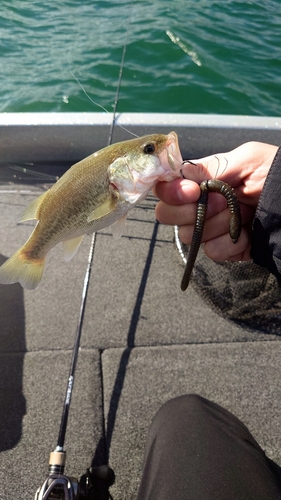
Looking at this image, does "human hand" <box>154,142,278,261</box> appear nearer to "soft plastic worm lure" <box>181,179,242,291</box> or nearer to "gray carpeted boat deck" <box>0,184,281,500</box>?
"soft plastic worm lure" <box>181,179,242,291</box>

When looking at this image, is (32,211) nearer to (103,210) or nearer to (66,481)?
(103,210)

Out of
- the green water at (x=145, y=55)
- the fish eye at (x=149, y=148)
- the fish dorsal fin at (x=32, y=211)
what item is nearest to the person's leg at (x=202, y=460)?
the fish dorsal fin at (x=32, y=211)

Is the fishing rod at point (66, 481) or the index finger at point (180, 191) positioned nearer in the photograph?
the index finger at point (180, 191)

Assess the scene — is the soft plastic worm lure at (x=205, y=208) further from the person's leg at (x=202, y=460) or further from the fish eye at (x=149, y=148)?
the person's leg at (x=202, y=460)

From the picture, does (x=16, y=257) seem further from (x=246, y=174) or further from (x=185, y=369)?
(x=185, y=369)

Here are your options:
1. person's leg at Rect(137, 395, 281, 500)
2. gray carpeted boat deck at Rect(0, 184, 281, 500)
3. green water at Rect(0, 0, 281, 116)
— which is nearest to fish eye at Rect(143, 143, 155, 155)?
person's leg at Rect(137, 395, 281, 500)

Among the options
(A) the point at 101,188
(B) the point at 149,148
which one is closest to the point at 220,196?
(B) the point at 149,148
